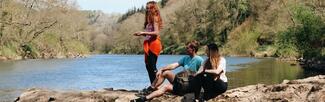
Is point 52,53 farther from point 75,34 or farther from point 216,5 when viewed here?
point 216,5

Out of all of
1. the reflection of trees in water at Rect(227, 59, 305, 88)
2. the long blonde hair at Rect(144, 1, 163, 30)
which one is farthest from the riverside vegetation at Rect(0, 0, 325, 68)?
the long blonde hair at Rect(144, 1, 163, 30)

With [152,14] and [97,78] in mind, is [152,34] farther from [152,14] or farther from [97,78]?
[97,78]

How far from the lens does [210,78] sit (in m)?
13.2

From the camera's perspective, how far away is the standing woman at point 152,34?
1453 centimetres

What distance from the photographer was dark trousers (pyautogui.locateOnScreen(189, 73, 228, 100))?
13312 mm

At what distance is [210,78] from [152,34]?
2284mm

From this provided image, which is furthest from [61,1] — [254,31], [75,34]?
[254,31]

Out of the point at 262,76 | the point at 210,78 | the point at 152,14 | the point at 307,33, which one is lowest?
the point at 262,76

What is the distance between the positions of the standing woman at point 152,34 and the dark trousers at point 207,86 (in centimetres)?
186

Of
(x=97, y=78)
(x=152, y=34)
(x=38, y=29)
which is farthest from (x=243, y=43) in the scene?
(x=152, y=34)

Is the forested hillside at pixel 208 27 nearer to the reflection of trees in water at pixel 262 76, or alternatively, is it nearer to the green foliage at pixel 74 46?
the green foliage at pixel 74 46

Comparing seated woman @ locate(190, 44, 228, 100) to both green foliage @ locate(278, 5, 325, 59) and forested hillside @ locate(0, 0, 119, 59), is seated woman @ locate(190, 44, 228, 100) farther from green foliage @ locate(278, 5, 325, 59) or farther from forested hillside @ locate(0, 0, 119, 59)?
forested hillside @ locate(0, 0, 119, 59)

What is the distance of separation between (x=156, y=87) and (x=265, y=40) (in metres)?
102

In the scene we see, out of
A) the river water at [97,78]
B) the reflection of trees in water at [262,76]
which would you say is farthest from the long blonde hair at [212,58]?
the reflection of trees in water at [262,76]
